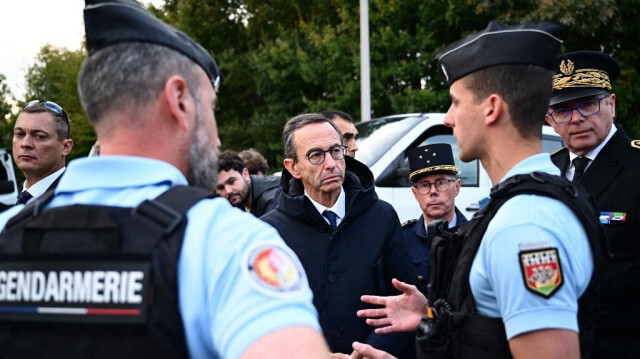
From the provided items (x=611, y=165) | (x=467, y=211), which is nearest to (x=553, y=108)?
(x=611, y=165)

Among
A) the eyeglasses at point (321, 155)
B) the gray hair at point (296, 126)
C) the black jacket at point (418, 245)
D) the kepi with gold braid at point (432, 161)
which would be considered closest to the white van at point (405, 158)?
the kepi with gold braid at point (432, 161)

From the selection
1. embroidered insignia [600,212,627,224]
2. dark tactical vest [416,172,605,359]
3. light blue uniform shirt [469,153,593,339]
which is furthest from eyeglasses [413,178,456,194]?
light blue uniform shirt [469,153,593,339]

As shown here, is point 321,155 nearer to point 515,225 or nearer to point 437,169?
point 437,169

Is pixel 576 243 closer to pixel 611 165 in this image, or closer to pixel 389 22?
pixel 611 165

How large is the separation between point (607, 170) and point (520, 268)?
164cm

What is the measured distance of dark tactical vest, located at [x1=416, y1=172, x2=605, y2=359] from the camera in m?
2.01

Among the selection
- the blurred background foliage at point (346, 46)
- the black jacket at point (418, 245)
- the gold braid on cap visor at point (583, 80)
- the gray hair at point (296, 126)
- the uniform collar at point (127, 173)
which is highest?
the blurred background foliage at point (346, 46)

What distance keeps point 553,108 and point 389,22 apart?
11372 mm

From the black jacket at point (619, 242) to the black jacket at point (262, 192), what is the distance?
278 centimetres

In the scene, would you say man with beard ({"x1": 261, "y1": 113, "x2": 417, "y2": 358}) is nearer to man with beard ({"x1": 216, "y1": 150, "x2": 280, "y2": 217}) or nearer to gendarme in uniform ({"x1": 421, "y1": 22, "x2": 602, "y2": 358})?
gendarme in uniform ({"x1": 421, "y1": 22, "x2": 602, "y2": 358})

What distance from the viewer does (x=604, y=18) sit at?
12.1 meters

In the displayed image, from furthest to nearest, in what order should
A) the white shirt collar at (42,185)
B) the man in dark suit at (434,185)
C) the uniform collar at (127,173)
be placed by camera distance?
the man in dark suit at (434,185)
the white shirt collar at (42,185)
the uniform collar at (127,173)

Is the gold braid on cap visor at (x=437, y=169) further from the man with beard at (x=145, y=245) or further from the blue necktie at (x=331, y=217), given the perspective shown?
the man with beard at (x=145, y=245)

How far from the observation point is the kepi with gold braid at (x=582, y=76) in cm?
335
